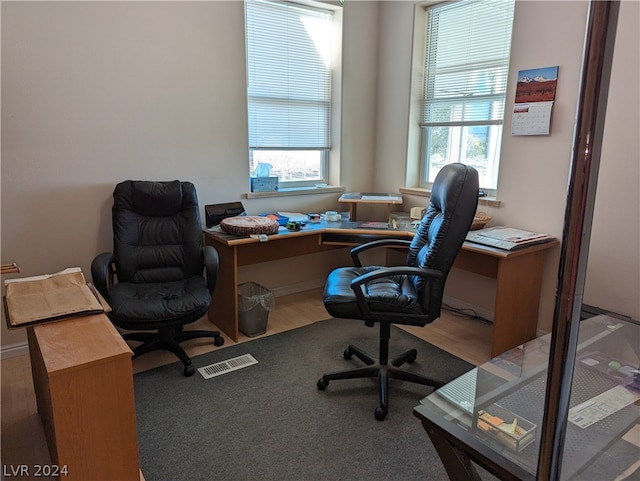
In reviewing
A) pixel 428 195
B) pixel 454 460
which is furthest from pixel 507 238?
pixel 454 460

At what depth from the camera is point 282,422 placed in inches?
81.2

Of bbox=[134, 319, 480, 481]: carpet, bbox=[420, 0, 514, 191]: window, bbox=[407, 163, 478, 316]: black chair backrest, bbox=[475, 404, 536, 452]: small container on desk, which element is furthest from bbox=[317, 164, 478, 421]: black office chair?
bbox=[420, 0, 514, 191]: window

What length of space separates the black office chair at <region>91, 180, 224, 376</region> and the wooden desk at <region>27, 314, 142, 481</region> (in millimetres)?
898

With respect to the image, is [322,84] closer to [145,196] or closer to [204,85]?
[204,85]

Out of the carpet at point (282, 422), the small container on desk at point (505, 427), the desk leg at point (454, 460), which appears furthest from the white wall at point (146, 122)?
the desk leg at point (454, 460)

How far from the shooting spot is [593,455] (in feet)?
4.16

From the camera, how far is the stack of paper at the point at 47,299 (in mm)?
1602

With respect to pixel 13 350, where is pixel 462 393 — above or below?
above

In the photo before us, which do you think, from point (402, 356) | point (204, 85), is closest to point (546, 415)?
point (402, 356)

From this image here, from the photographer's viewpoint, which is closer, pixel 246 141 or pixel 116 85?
pixel 116 85

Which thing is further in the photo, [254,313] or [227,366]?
[254,313]

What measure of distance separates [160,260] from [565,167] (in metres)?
2.54

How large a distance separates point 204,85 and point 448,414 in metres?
2.57

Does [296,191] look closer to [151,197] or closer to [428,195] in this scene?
[428,195]
